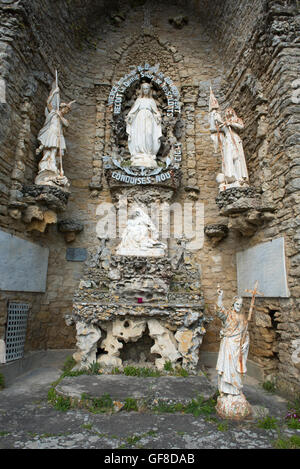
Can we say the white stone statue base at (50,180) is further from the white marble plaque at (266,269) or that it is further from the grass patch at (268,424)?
the grass patch at (268,424)

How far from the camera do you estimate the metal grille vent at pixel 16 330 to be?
17.8ft

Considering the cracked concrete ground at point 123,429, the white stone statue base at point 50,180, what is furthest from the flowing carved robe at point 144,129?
the cracked concrete ground at point 123,429

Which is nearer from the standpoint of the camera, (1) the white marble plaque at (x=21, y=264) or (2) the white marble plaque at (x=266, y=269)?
(2) the white marble plaque at (x=266, y=269)

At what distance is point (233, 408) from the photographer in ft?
12.2

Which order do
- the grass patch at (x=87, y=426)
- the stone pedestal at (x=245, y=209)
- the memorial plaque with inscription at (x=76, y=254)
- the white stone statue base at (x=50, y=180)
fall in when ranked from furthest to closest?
the memorial plaque with inscription at (x=76, y=254) < the white stone statue base at (x=50, y=180) < the stone pedestal at (x=245, y=209) < the grass patch at (x=87, y=426)

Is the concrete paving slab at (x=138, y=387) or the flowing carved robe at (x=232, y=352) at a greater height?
the flowing carved robe at (x=232, y=352)

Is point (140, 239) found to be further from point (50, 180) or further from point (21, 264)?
point (21, 264)

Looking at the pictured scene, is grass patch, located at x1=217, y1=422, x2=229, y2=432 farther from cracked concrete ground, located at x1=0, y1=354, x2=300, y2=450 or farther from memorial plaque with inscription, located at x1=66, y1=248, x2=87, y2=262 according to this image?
memorial plaque with inscription, located at x1=66, y1=248, x2=87, y2=262

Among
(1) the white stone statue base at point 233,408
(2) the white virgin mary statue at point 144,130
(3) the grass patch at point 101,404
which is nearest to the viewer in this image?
(1) the white stone statue base at point 233,408

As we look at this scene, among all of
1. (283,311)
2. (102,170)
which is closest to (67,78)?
(102,170)

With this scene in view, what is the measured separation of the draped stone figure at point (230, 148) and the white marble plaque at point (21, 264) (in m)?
4.20

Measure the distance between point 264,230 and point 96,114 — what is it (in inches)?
218

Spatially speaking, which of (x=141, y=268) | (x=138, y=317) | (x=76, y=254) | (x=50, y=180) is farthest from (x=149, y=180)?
(x=138, y=317)

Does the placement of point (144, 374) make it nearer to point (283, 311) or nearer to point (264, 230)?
point (283, 311)
